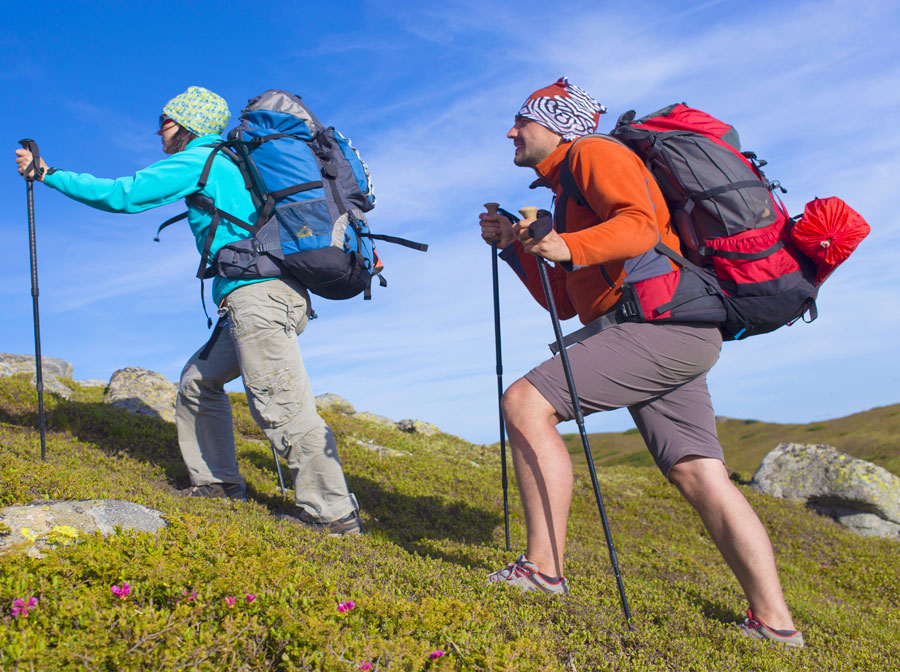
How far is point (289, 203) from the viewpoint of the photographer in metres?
6.45

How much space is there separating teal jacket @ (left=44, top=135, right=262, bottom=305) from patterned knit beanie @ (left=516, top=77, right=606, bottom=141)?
303 centimetres

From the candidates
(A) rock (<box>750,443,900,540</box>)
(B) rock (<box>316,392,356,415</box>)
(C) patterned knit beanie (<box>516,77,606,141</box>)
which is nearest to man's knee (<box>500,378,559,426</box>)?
(C) patterned knit beanie (<box>516,77,606,141</box>)

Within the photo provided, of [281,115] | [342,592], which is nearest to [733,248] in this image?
[342,592]

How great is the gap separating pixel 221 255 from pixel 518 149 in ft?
10.1

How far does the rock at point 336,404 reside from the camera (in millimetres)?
20783

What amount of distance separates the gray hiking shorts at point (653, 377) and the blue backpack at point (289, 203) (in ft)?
8.86

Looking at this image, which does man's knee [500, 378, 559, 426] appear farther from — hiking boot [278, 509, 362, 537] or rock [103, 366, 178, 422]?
A: rock [103, 366, 178, 422]

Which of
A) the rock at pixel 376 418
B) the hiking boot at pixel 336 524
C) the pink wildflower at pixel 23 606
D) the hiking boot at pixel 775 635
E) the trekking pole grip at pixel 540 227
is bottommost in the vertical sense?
the hiking boot at pixel 775 635

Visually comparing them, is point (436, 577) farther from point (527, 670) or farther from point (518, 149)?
point (518, 149)

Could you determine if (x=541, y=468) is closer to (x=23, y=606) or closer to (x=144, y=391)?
(x=23, y=606)

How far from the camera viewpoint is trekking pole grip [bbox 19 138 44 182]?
22.1 ft

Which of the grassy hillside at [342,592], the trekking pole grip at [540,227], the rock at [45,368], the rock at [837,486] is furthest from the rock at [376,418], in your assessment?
the trekking pole grip at [540,227]

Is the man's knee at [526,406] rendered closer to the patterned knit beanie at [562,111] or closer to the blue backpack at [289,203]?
the patterned knit beanie at [562,111]

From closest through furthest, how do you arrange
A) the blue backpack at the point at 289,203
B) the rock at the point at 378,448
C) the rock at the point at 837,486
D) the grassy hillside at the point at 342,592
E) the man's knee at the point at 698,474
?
the grassy hillside at the point at 342,592 < the man's knee at the point at 698,474 < the blue backpack at the point at 289,203 < the rock at the point at 378,448 < the rock at the point at 837,486
